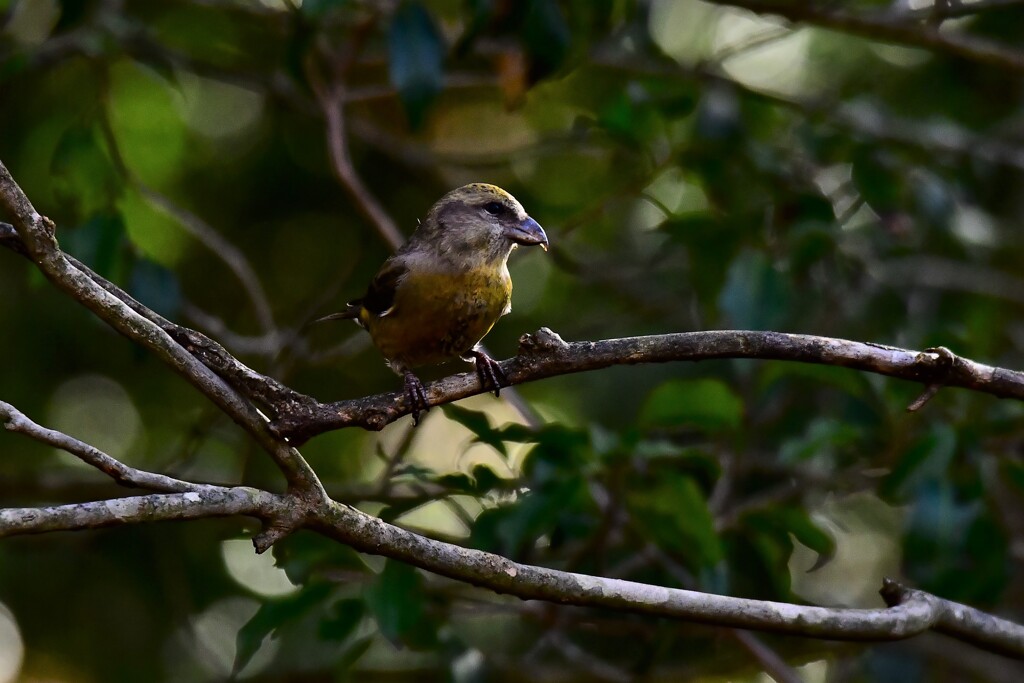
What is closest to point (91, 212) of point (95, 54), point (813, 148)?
point (95, 54)

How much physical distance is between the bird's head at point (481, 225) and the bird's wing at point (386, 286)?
15cm

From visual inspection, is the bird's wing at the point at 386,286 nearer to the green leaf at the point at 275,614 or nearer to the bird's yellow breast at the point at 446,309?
the bird's yellow breast at the point at 446,309

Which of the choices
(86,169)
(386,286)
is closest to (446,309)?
(386,286)

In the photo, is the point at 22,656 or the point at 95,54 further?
the point at 22,656

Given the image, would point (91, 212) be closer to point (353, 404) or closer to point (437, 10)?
point (353, 404)

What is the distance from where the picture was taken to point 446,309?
4.08 meters

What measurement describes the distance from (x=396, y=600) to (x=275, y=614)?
1.36ft

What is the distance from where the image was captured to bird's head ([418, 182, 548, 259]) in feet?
13.7

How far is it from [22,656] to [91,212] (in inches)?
126

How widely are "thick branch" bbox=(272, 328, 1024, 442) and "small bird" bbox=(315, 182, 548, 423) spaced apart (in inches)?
42.3

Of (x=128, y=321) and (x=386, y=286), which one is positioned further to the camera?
(x=386, y=286)

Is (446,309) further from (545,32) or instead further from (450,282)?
(545,32)

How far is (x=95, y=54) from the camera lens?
4484 mm

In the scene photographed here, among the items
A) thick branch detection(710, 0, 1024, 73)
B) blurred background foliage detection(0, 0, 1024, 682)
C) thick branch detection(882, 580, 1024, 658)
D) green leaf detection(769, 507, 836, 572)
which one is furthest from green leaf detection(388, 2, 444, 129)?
thick branch detection(882, 580, 1024, 658)
